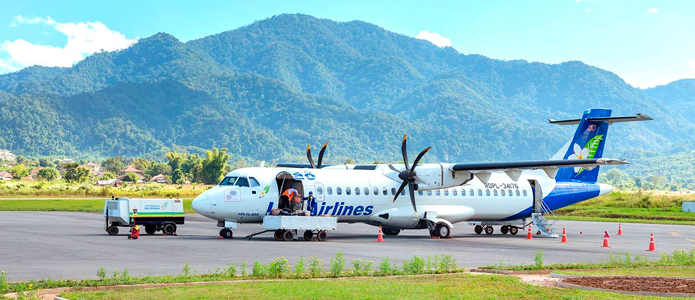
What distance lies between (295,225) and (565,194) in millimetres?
14944

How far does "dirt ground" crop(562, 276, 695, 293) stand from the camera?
535 inches

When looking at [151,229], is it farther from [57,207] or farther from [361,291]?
[57,207]

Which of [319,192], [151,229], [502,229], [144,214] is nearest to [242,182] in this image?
[319,192]

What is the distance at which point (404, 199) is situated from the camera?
3106cm

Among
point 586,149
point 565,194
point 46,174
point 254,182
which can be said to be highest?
point 46,174

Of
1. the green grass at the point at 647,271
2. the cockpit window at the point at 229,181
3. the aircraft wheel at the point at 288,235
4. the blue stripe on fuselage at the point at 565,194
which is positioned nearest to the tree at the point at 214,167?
the blue stripe on fuselage at the point at 565,194

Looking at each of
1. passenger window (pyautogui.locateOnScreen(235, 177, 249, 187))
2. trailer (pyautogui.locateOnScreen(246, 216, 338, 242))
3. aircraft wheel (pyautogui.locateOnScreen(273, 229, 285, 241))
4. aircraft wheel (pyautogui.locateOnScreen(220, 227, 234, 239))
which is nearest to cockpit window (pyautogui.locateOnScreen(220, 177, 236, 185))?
passenger window (pyautogui.locateOnScreen(235, 177, 249, 187))

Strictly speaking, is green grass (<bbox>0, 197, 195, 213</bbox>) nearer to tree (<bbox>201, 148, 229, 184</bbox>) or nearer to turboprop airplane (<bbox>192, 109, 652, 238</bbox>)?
turboprop airplane (<bbox>192, 109, 652, 238</bbox>)

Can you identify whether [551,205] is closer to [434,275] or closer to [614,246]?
[614,246]

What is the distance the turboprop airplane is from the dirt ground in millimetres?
13279

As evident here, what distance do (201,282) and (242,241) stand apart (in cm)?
1165

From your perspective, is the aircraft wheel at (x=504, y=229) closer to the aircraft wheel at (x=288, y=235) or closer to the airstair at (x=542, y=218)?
the airstair at (x=542, y=218)

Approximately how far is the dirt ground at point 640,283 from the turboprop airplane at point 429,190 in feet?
43.6

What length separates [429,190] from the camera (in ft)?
103
